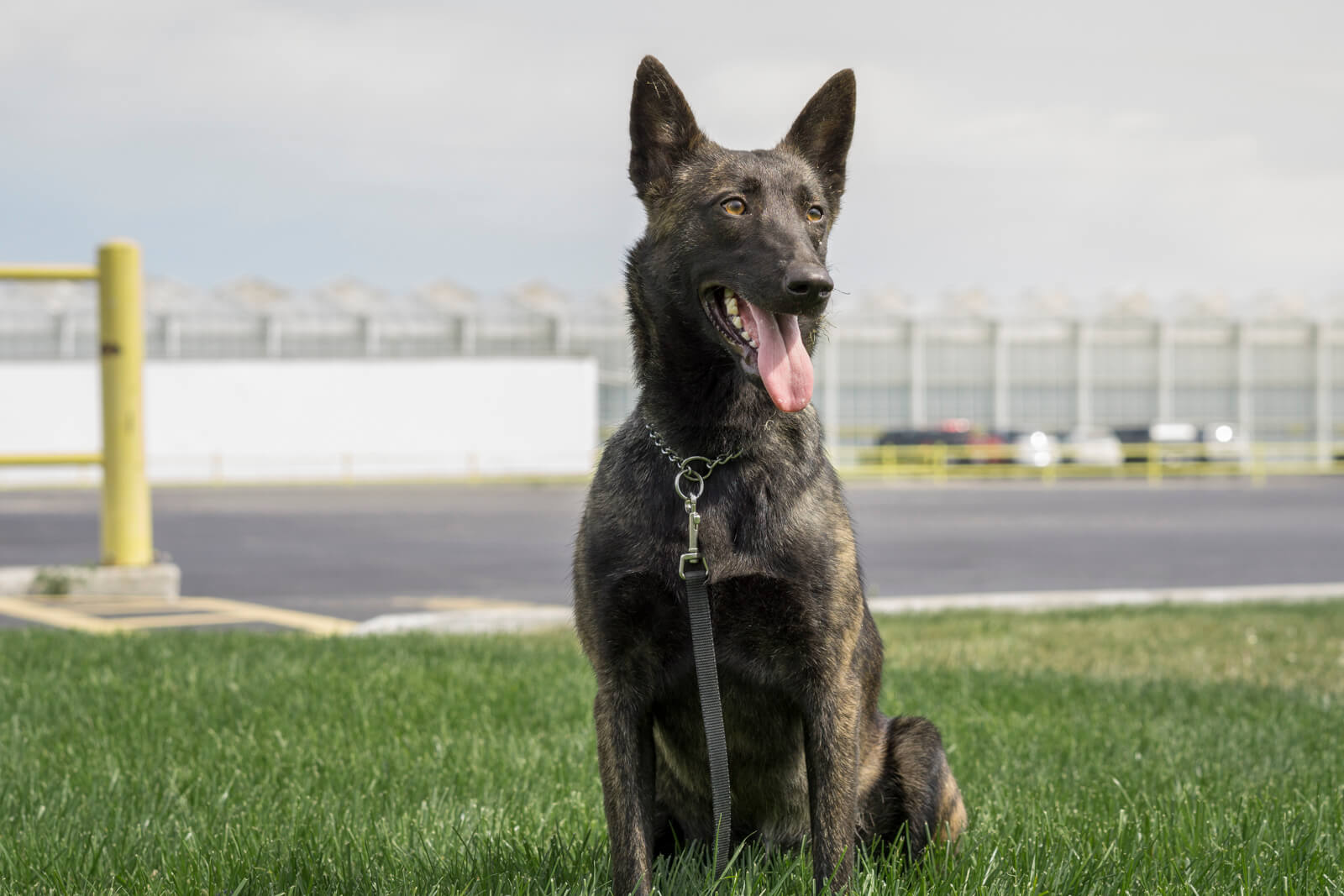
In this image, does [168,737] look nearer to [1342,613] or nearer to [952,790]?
[952,790]

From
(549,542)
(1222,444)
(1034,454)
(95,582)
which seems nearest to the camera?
(95,582)

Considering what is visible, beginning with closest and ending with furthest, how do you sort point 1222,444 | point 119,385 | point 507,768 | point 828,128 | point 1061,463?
point 828,128
point 507,768
point 119,385
point 1061,463
point 1222,444

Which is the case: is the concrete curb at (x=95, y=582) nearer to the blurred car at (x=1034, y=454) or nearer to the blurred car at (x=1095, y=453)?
the blurred car at (x=1034, y=454)

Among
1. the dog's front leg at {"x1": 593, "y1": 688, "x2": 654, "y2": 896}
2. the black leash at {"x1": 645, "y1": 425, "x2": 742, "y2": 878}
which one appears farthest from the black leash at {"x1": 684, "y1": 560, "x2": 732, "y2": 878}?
the dog's front leg at {"x1": 593, "y1": 688, "x2": 654, "y2": 896}

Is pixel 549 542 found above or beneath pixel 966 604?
beneath

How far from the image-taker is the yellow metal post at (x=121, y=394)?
32.6 feet

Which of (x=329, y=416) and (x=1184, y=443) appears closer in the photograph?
(x=329, y=416)

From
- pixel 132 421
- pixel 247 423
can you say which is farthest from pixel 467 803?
pixel 247 423

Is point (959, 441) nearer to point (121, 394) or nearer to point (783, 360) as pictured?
point (121, 394)

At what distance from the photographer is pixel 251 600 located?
11047mm

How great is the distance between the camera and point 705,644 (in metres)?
2.80

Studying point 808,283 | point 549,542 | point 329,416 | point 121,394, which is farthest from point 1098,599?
point 329,416

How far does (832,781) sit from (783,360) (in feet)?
3.16

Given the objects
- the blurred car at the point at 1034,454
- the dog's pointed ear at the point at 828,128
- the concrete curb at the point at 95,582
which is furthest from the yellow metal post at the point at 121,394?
the blurred car at the point at 1034,454
